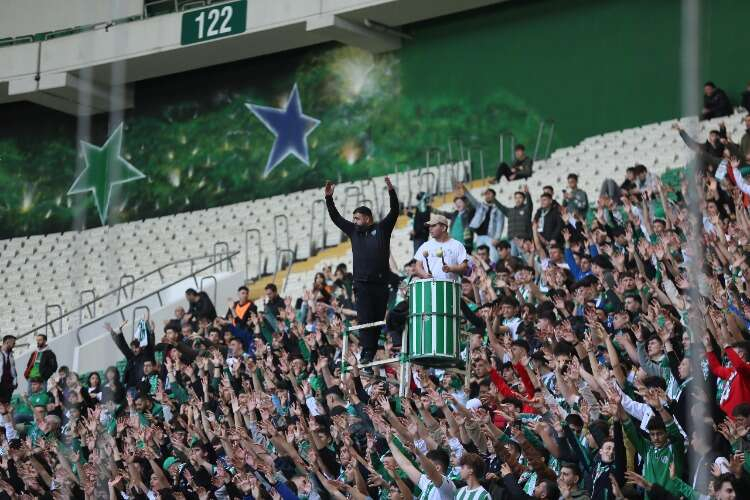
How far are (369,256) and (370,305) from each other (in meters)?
0.44

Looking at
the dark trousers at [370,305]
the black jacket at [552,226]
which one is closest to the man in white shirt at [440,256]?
the dark trousers at [370,305]

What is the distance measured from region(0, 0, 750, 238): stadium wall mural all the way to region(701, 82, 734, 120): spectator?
2.26 meters

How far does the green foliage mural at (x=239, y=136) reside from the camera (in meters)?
27.0

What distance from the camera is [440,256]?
12.0 meters

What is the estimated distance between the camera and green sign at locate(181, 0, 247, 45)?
27.7 metres

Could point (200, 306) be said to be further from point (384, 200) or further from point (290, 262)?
point (384, 200)

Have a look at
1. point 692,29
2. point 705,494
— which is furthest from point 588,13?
point 692,29

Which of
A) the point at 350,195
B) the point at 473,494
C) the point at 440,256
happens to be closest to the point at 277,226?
the point at 350,195

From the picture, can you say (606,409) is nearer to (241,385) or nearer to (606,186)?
(241,385)

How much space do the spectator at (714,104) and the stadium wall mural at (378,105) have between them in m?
2.26

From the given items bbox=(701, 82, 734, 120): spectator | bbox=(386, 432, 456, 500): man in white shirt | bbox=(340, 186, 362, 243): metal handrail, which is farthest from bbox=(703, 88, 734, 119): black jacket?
bbox=(386, 432, 456, 500): man in white shirt

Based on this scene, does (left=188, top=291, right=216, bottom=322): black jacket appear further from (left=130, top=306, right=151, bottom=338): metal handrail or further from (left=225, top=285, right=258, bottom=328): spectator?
(left=130, top=306, right=151, bottom=338): metal handrail

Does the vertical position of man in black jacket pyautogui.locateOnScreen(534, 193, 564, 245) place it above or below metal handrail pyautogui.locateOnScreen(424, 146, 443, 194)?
below

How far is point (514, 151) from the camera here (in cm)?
2520
